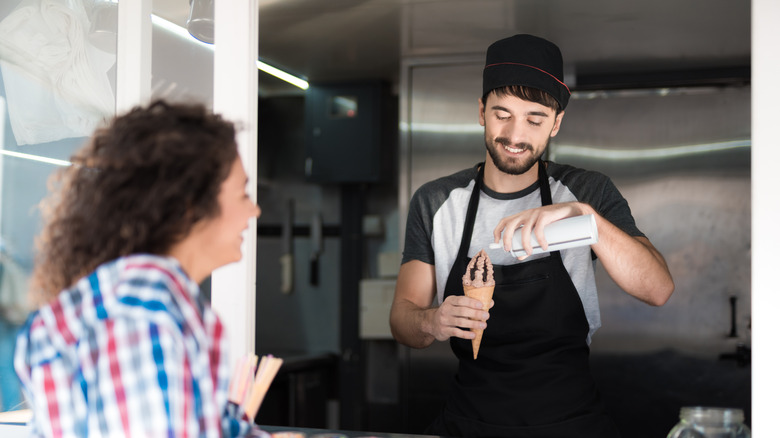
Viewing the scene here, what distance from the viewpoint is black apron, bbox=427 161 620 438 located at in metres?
1.93

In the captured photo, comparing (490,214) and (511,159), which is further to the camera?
(490,214)

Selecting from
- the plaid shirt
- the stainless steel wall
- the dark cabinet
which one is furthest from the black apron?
the dark cabinet

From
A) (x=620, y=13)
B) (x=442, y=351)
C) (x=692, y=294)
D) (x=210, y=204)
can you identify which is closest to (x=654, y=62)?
(x=620, y=13)

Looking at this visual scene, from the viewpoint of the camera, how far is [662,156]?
388 centimetres

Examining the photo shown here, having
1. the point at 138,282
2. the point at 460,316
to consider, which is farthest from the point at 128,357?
the point at 460,316

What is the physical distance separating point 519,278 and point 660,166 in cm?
210

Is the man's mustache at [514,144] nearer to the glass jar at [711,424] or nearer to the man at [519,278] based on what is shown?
the man at [519,278]

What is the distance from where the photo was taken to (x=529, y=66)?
6.45 ft

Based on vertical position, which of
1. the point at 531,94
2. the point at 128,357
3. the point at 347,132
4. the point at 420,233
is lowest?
the point at 128,357

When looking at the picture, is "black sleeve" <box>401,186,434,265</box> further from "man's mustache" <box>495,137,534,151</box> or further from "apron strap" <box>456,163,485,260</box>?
"man's mustache" <box>495,137,534,151</box>

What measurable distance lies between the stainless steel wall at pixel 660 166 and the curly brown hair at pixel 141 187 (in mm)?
3016

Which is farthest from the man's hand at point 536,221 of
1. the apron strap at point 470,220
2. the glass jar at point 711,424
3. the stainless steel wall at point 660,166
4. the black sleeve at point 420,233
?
the stainless steel wall at point 660,166

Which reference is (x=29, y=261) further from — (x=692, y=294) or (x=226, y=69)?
(x=692, y=294)

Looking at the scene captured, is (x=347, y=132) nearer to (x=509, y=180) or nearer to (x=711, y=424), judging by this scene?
(x=509, y=180)
